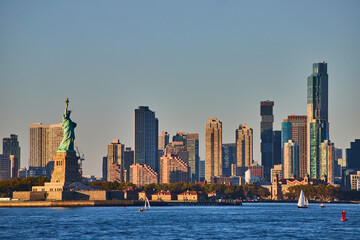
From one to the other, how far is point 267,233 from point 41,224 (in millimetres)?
38558

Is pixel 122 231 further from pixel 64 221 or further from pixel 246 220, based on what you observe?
pixel 246 220

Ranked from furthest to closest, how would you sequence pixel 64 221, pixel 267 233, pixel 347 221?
pixel 347 221 → pixel 64 221 → pixel 267 233

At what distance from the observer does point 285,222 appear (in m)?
153

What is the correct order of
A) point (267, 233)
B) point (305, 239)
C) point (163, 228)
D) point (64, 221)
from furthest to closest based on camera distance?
point (64, 221), point (163, 228), point (267, 233), point (305, 239)

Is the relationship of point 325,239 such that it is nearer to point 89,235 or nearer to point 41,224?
point 89,235

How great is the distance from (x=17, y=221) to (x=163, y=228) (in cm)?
2994

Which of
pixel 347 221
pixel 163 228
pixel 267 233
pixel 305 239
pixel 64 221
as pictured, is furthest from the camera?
pixel 347 221

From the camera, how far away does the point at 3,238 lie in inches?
4574

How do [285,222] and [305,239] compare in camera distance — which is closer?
[305,239]

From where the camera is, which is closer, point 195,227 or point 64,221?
point 195,227

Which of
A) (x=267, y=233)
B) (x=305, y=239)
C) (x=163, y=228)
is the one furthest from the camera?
(x=163, y=228)

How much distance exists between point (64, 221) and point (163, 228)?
2202cm

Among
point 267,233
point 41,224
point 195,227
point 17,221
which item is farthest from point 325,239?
point 17,221

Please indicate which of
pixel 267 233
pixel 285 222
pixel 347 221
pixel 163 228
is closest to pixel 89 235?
pixel 163 228
